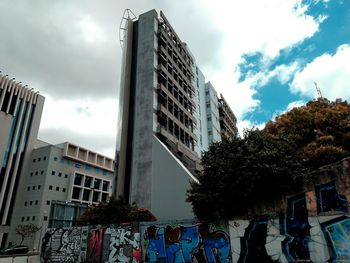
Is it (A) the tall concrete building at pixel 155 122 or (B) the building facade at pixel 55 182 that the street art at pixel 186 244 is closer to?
(A) the tall concrete building at pixel 155 122

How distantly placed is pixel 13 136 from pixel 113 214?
5918 centimetres

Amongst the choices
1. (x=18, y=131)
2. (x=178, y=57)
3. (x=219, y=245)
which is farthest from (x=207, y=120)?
(x=219, y=245)

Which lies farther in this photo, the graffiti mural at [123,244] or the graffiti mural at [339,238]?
the graffiti mural at [123,244]

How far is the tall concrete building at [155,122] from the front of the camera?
34.0 meters

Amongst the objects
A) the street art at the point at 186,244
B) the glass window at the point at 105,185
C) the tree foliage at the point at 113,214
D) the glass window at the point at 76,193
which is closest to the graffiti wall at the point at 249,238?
the street art at the point at 186,244

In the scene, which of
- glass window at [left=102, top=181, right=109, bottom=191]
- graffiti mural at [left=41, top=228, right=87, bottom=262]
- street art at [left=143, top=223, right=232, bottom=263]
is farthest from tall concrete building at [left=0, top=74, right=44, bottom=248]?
street art at [left=143, top=223, right=232, bottom=263]

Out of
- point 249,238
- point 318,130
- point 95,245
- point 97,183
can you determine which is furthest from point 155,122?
point 97,183

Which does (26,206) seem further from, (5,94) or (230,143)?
(230,143)

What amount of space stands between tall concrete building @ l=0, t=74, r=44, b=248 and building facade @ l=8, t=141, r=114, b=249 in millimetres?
1923

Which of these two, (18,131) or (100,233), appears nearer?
(100,233)

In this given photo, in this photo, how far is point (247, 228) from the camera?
15.6 meters

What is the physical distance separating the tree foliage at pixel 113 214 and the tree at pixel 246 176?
855 centimetres

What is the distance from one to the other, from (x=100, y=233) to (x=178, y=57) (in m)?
42.8

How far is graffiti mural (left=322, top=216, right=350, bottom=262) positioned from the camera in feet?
41.3
